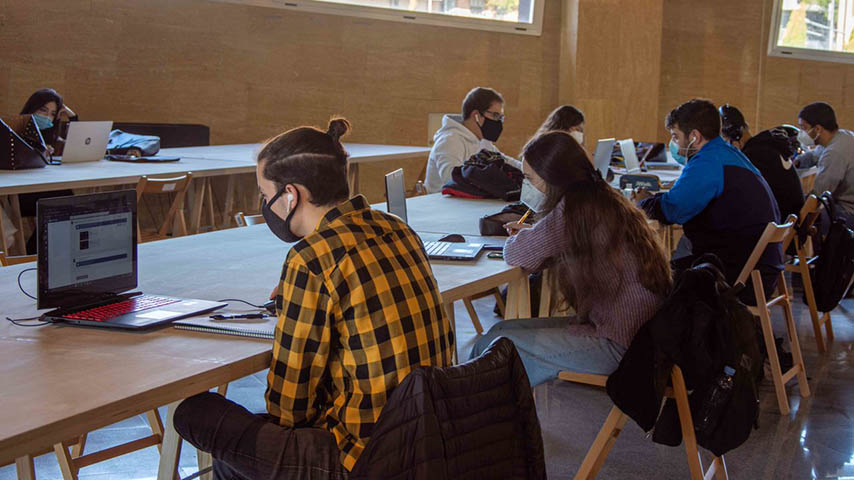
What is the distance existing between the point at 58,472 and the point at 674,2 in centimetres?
900

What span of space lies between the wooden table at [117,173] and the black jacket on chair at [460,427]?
3265mm

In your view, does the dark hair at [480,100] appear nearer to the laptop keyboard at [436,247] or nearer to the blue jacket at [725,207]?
the blue jacket at [725,207]

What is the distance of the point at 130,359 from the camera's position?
5.78ft

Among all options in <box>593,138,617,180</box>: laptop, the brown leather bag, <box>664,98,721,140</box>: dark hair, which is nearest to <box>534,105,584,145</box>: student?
<box>593,138,617,180</box>: laptop

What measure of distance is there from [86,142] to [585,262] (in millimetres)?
3804

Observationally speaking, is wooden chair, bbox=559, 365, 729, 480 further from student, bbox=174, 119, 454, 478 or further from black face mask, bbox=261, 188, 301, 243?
black face mask, bbox=261, 188, 301, 243

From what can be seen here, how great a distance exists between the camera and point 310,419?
5.89 feet

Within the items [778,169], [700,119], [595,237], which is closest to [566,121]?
[778,169]

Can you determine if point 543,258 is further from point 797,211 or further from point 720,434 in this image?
point 797,211

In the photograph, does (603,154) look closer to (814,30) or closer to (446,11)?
(446,11)

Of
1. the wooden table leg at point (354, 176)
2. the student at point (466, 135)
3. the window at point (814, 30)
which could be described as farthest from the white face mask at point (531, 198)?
the window at point (814, 30)

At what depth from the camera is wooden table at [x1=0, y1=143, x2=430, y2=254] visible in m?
4.35

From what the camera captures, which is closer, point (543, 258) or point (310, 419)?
point (310, 419)

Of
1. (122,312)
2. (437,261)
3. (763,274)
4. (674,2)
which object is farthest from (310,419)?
(674,2)
